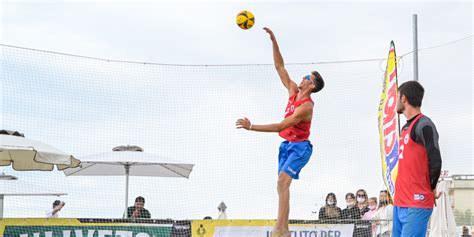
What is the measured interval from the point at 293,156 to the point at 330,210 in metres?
4.75

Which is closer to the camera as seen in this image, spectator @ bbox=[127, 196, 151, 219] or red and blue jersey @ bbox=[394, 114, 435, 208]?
red and blue jersey @ bbox=[394, 114, 435, 208]

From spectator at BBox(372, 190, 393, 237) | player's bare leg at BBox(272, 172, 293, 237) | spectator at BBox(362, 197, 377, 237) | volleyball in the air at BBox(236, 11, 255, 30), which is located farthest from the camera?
spectator at BBox(362, 197, 377, 237)

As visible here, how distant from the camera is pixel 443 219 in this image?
11.9 meters

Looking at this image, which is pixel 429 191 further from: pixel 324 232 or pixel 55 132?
pixel 55 132

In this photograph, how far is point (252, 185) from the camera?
12.5 meters

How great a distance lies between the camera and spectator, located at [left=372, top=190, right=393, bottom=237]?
1225 centimetres

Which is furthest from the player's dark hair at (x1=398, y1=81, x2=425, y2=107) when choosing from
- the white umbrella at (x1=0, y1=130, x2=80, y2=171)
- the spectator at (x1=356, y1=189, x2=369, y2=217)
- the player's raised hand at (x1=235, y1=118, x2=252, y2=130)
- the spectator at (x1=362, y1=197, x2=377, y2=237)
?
the white umbrella at (x1=0, y1=130, x2=80, y2=171)

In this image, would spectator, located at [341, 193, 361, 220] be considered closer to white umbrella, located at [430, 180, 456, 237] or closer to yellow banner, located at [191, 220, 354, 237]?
yellow banner, located at [191, 220, 354, 237]

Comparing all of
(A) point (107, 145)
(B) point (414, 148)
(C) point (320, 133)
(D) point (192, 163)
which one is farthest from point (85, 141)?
(B) point (414, 148)

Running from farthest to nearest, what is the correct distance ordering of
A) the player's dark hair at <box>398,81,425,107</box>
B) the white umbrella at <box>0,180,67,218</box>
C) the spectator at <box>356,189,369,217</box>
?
the white umbrella at <box>0,180,67,218</box>
the spectator at <box>356,189,369,217</box>
the player's dark hair at <box>398,81,425,107</box>

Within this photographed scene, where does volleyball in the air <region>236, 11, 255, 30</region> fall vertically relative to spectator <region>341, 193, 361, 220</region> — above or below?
above

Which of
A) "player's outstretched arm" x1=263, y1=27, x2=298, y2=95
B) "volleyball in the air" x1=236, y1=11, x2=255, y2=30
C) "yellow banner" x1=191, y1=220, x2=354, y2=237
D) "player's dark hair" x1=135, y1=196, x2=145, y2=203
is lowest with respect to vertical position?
"yellow banner" x1=191, y1=220, x2=354, y2=237

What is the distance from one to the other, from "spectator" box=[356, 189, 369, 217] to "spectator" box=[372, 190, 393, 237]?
1.04ft

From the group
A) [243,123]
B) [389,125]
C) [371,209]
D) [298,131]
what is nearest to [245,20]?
[298,131]
